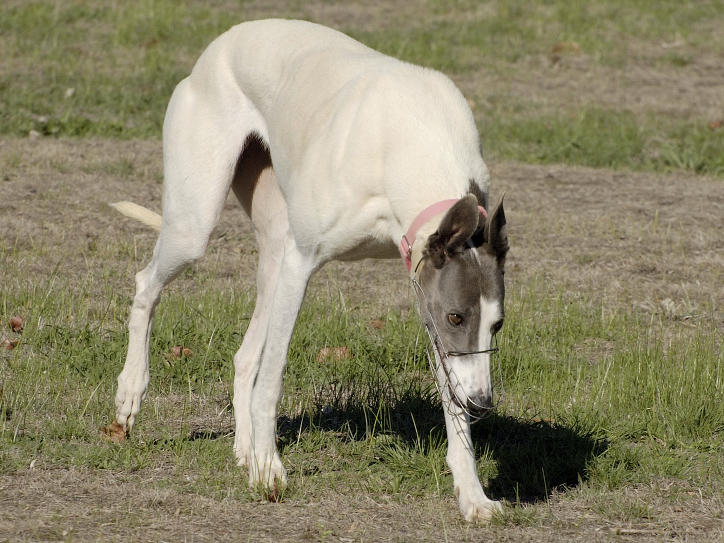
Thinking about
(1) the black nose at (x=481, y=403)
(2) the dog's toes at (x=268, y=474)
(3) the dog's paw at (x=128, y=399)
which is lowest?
(3) the dog's paw at (x=128, y=399)

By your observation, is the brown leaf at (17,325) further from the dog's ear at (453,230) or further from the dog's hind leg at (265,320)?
the dog's ear at (453,230)

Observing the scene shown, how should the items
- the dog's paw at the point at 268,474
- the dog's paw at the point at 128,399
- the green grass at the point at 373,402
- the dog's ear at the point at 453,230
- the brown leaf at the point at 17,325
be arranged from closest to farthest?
1. the dog's ear at the point at 453,230
2. the dog's paw at the point at 268,474
3. the green grass at the point at 373,402
4. the dog's paw at the point at 128,399
5. the brown leaf at the point at 17,325

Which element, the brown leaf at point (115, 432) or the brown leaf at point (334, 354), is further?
the brown leaf at point (334, 354)

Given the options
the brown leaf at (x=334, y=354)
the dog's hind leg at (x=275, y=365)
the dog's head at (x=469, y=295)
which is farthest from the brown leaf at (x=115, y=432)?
the dog's head at (x=469, y=295)

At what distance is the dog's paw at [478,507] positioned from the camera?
4.36m

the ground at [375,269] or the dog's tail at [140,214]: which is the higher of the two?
the dog's tail at [140,214]

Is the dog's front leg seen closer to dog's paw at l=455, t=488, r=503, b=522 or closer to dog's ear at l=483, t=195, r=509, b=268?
dog's paw at l=455, t=488, r=503, b=522

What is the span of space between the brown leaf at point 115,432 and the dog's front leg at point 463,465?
1.53 meters

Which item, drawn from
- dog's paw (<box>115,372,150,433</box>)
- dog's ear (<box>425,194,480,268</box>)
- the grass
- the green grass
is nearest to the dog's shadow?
the green grass

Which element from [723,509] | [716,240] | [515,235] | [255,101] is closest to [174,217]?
[255,101]

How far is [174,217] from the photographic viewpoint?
5.23 metres

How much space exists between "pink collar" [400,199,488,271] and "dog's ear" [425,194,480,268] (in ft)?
0.44

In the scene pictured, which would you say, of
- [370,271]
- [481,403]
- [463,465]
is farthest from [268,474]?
[370,271]

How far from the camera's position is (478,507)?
14.4 feet
